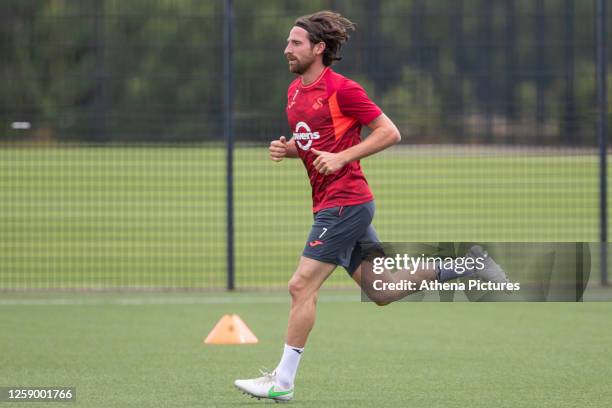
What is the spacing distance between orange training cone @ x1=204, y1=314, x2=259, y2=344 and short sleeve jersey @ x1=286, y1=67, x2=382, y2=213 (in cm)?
262

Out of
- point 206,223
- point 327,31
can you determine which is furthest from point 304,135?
point 206,223

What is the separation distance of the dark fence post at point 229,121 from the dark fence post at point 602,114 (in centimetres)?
377

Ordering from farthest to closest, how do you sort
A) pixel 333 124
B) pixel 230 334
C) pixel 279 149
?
pixel 230 334 < pixel 279 149 < pixel 333 124

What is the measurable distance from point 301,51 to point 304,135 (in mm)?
466

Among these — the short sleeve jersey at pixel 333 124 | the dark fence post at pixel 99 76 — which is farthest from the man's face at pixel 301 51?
the dark fence post at pixel 99 76

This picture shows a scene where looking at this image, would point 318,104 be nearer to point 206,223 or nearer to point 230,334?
point 230,334

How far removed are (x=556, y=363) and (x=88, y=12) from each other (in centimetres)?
655

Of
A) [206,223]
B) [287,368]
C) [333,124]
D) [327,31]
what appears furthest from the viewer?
[206,223]

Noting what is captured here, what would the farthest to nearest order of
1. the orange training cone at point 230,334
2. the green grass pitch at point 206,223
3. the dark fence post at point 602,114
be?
the green grass pitch at point 206,223
the dark fence post at point 602,114
the orange training cone at point 230,334

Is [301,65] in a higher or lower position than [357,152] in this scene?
higher

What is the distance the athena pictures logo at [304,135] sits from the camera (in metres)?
7.17

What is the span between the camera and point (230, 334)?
960cm

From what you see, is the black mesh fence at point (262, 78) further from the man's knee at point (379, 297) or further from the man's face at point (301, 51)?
the man's knee at point (379, 297)

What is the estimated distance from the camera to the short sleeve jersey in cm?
707
